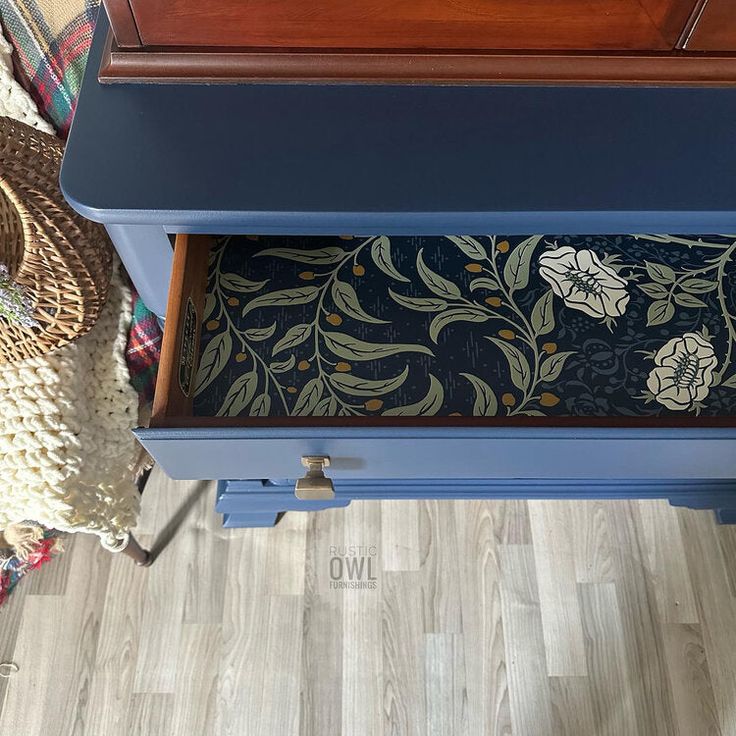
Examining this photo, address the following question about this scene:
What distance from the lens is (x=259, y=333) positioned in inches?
32.7

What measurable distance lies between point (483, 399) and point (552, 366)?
0.30ft

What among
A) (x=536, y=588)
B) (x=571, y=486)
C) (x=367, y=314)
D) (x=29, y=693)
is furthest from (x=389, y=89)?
(x=29, y=693)

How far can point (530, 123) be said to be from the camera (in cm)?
64

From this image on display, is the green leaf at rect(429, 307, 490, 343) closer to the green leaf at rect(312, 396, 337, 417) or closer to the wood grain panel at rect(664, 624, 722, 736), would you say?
the green leaf at rect(312, 396, 337, 417)

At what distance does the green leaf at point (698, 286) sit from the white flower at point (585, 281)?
0.07 meters

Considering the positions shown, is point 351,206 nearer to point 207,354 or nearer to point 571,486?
point 207,354

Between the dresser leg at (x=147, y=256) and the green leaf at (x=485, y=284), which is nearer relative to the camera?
the dresser leg at (x=147, y=256)

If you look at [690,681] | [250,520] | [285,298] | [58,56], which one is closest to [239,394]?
[285,298]

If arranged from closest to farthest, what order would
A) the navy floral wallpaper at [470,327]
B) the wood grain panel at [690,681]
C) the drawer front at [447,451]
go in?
the drawer front at [447,451]
the navy floral wallpaper at [470,327]
the wood grain panel at [690,681]

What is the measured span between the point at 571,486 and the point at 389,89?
611mm

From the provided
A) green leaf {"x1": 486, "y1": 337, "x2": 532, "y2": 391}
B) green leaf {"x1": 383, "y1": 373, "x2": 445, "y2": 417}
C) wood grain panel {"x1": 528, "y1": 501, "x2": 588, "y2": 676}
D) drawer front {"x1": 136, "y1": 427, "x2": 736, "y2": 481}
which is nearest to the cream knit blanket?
drawer front {"x1": 136, "y1": 427, "x2": 736, "y2": 481}

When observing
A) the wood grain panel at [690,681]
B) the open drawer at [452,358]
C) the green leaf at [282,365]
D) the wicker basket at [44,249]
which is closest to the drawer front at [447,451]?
the open drawer at [452,358]

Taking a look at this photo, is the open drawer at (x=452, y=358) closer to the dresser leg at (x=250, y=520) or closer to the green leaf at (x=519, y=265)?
the green leaf at (x=519, y=265)

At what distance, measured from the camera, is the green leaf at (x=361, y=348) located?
0.83m
